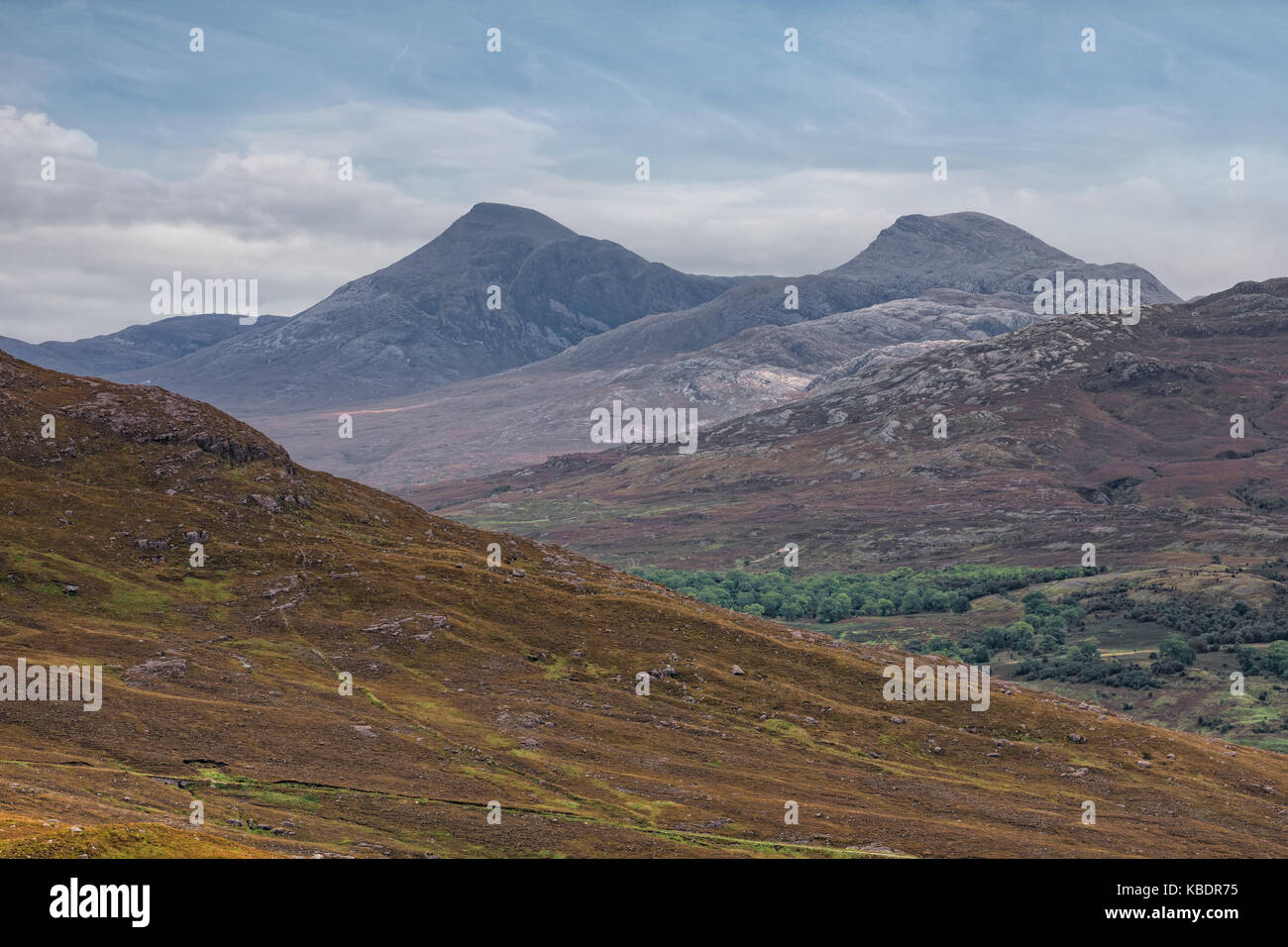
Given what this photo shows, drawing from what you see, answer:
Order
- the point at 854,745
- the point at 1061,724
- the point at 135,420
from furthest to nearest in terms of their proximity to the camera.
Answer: the point at 135,420, the point at 1061,724, the point at 854,745

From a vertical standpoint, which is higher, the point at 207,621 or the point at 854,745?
the point at 207,621
